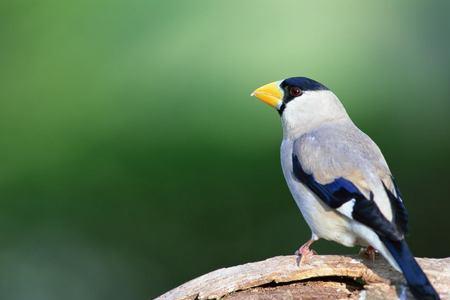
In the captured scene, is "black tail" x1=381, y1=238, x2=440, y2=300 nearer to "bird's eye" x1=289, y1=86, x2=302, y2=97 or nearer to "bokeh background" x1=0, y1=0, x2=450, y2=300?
"bird's eye" x1=289, y1=86, x2=302, y2=97

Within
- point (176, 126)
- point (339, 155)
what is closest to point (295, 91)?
point (339, 155)

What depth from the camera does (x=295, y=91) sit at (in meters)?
4.41

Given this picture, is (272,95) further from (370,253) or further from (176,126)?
(176,126)

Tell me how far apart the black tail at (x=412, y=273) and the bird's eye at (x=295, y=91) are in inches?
49.2

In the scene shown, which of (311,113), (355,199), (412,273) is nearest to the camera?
(412,273)

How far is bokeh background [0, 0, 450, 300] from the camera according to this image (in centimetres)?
623

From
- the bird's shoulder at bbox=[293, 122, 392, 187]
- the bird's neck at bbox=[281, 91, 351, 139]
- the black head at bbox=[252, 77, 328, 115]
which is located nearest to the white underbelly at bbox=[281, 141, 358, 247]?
the bird's shoulder at bbox=[293, 122, 392, 187]

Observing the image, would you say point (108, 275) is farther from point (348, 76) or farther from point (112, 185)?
point (348, 76)

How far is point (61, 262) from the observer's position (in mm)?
6445

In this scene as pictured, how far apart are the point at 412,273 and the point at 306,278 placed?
23.5 inches

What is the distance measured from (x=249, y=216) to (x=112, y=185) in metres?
1.07

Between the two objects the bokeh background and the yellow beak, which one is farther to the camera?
the bokeh background

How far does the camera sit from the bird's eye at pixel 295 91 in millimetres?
4406

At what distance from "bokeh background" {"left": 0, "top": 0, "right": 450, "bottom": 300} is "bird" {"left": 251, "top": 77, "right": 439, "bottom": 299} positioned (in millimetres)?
1910
